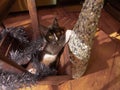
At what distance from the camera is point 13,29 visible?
129 centimetres

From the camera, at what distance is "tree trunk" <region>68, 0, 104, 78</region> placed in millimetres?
913

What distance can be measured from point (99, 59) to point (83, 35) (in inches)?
13.3

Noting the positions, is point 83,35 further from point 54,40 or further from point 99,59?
point 99,59

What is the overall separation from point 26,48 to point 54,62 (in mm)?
227

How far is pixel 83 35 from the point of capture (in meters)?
1.00

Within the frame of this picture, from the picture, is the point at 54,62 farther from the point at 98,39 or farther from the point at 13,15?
the point at 13,15

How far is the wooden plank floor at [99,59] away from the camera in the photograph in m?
1.11

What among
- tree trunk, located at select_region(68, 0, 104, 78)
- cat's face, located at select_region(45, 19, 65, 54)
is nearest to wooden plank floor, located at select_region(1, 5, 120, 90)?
tree trunk, located at select_region(68, 0, 104, 78)

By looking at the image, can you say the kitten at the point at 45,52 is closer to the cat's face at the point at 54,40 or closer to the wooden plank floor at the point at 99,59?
the cat's face at the point at 54,40

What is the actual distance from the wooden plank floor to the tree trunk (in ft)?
0.23

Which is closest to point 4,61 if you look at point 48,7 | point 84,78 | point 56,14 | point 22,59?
point 22,59

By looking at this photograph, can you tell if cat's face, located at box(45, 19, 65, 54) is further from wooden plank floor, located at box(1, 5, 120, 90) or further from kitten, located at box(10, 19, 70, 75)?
wooden plank floor, located at box(1, 5, 120, 90)

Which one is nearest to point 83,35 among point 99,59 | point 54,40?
point 54,40

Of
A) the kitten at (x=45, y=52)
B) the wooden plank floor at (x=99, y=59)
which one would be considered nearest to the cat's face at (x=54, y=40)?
the kitten at (x=45, y=52)
